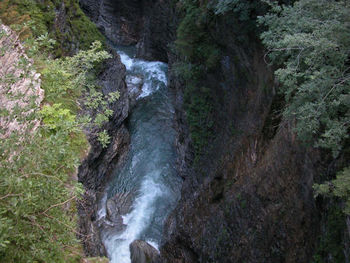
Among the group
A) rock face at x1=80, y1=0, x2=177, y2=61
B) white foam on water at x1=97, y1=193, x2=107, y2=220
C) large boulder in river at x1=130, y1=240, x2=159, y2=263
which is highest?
rock face at x1=80, y1=0, x2=177, y2=61

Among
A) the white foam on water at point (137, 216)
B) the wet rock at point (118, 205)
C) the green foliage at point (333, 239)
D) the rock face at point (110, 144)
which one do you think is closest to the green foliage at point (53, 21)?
the rock face at point (110, 144)

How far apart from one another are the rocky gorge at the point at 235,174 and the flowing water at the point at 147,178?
1.67ft

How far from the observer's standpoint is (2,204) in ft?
9.63

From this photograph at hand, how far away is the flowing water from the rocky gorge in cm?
51

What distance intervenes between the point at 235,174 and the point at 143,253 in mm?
5295

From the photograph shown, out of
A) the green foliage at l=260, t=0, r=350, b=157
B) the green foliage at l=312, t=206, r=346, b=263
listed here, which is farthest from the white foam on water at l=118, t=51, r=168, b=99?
the green foliage at l=312, t=206, r=346, b=263

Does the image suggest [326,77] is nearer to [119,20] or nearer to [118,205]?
[118,205]

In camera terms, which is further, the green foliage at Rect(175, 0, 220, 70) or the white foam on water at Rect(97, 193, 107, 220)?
the white foam on water at Rect(97, 193, 107, 220)

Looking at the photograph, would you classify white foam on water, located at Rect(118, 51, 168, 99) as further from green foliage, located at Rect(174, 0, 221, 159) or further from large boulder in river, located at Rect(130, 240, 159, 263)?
large boulder in river, located at Rect(130, 240, 159, 263)

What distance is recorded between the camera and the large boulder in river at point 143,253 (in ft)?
37.6

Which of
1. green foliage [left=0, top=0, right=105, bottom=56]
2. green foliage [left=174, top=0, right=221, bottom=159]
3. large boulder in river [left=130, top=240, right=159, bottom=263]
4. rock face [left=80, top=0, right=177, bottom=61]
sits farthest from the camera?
rock face [left=80, top=0, right=177, bottom=61]

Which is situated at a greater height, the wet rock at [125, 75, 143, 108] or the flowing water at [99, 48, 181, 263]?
the wet rock at [125, 75, 143, 108]

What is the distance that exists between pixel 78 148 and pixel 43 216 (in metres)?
3.06

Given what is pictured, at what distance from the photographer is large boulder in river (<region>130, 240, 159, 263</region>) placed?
11.4 m
